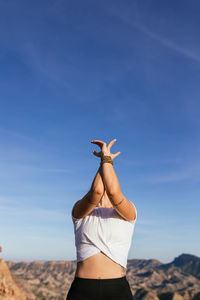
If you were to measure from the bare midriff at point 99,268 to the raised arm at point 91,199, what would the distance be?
0.56 m

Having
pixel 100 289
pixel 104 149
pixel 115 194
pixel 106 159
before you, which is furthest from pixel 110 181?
pixel 100 289

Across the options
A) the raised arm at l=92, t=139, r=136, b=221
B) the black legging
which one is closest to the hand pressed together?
the raised arm at l=92, t=139, r=136, b=221

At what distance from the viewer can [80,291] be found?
374 cm

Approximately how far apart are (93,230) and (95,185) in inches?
24.5

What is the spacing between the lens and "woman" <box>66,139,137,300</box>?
12.1ft

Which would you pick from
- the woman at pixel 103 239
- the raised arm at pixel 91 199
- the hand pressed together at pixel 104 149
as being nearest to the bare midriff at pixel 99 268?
the woman at pixel 103 239

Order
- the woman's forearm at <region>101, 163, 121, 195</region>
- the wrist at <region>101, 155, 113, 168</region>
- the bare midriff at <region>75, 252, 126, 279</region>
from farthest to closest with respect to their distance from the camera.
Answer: the wrist at <region>101, 155, 113, 168</region> → the bare midriff at <region>75, 252, 126, 279</region> → the woman's forearm at <region>101, 163, 121, 195</region>

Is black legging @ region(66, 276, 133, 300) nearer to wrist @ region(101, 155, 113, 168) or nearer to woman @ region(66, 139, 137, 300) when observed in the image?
woman @ region(66, 139, 137, 300)

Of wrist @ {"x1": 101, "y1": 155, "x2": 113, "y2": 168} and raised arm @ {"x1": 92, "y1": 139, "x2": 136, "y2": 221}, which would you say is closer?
raised arm @ {"x1": 92, "y1": 139, "x2": 136, "y2": 221}

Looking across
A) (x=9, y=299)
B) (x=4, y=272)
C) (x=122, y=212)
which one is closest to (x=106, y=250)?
(x=122, y=212)

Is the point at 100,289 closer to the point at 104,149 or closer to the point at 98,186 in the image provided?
the point at 98,186

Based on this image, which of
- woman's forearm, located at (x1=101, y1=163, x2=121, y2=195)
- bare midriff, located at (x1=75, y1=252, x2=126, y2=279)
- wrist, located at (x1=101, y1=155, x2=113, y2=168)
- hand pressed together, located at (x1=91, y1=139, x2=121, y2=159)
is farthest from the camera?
hand pressed together, located at (x1=91, y1=139, x2=121, y2=159)

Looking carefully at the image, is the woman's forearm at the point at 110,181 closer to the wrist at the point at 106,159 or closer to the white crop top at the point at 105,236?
the wrist at the point at 106,159

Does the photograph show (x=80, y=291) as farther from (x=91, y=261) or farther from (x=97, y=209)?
(x=97, y=209)
